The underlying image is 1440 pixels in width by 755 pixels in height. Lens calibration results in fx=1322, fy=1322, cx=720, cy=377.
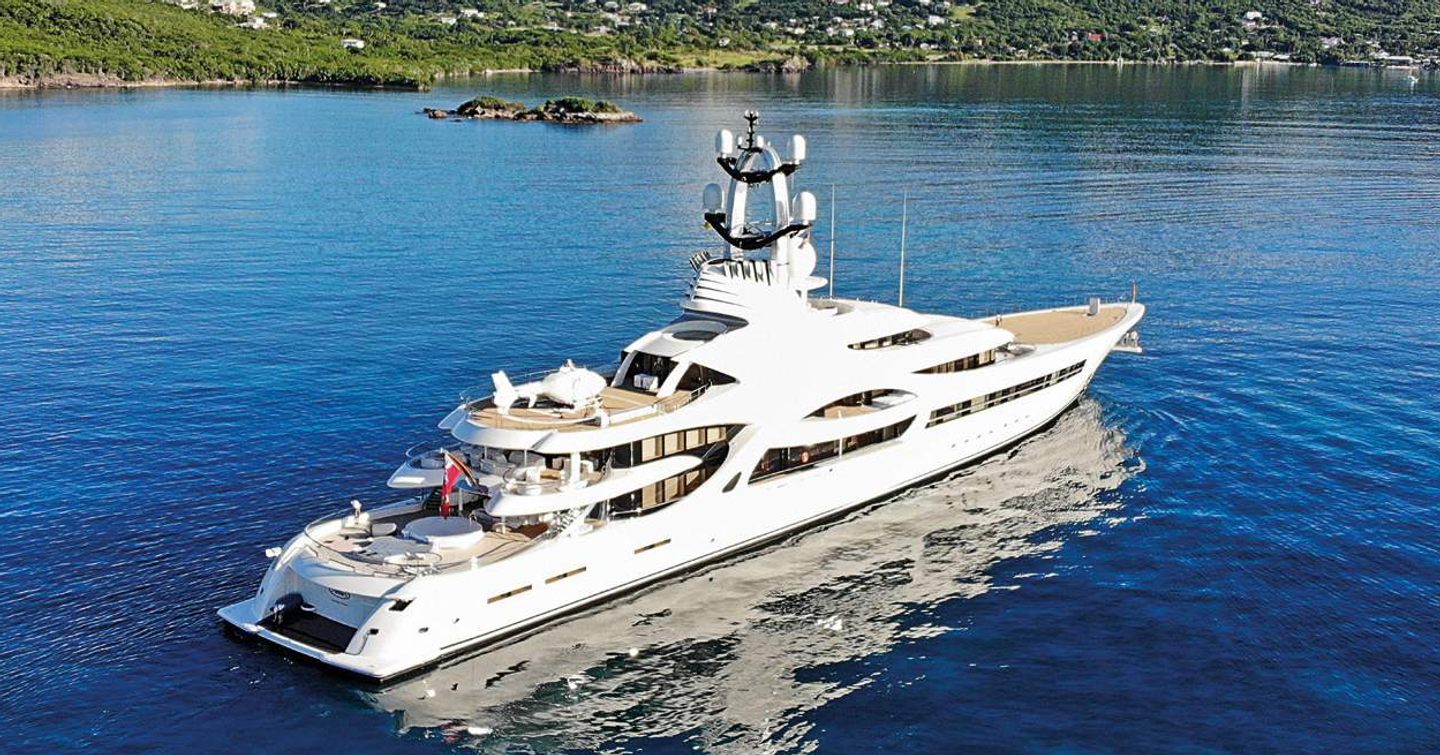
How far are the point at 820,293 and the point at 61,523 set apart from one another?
123 feet

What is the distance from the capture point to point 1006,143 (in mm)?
126312

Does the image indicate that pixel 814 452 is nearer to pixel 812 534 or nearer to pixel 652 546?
pixel 812 534

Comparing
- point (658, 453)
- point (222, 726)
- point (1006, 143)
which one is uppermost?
point (1006, 143)

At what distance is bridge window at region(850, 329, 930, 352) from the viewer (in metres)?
46.2

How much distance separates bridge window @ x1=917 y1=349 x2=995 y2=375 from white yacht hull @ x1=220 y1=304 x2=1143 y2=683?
0.64m

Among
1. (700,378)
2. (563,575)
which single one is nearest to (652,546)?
(563,575)

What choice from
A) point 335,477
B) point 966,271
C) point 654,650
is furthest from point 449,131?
point 654,650

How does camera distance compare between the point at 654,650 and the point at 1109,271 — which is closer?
the point at 654,650

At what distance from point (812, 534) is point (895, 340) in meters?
9.11

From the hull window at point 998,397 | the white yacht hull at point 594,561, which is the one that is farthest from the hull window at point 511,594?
the hull window at point 998,397

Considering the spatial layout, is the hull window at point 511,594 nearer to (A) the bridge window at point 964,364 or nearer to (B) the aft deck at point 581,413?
(B) the aft deck at point 581,413

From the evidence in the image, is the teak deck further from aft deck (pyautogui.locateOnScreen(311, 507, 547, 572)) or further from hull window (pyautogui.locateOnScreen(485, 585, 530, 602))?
hull window (pyautogui.locateOnScreen(485, 585, 530, 602))

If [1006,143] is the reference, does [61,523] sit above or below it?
below

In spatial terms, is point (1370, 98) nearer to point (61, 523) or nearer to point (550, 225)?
point (550, 225)
